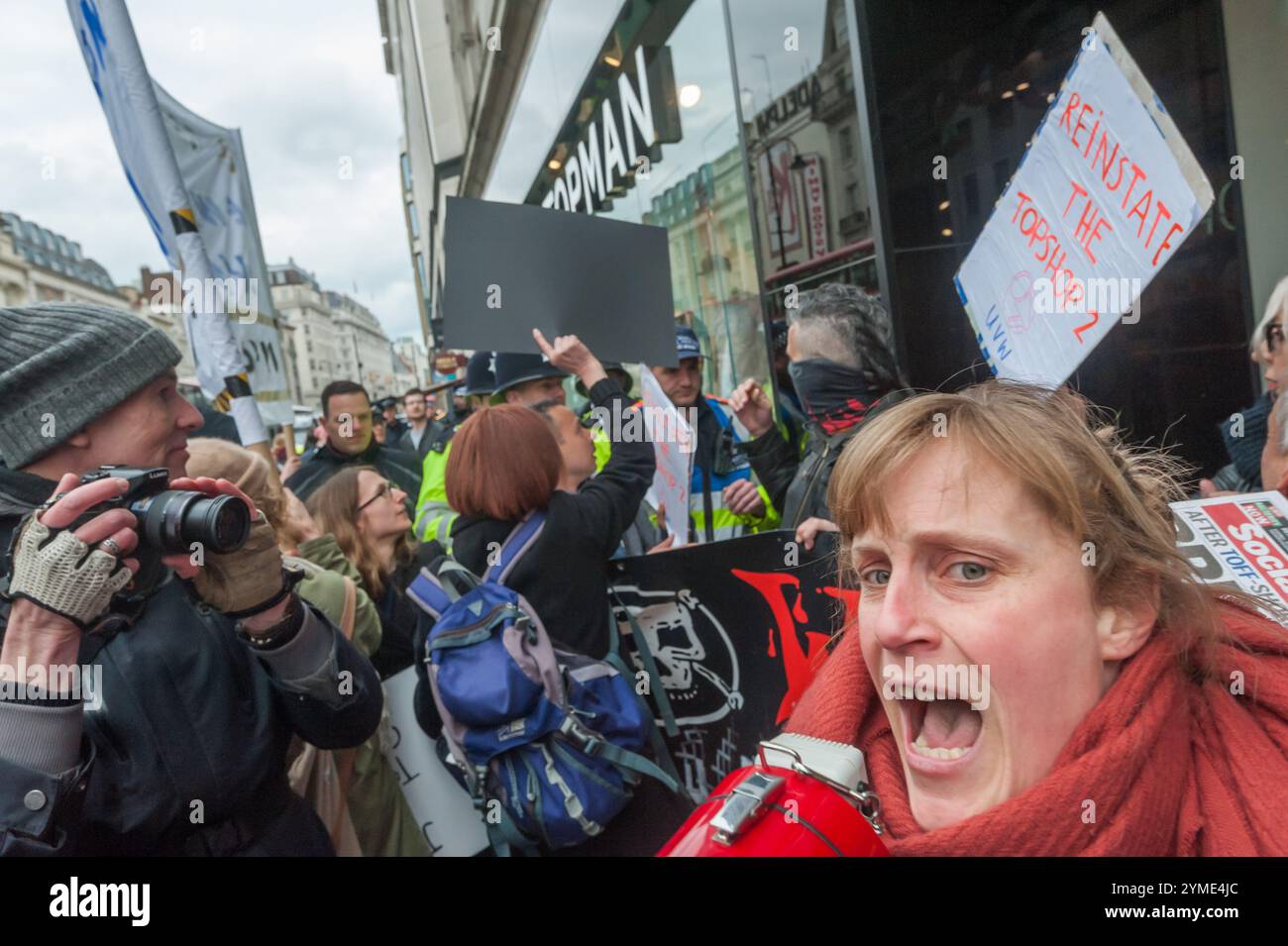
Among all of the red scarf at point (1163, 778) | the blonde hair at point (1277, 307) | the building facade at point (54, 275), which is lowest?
the red scarf at point (1163, 778)

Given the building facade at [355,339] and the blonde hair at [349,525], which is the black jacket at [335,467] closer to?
the blonde hair at [349,525]

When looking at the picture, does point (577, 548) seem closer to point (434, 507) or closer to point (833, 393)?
point (833, 393)

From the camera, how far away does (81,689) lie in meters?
1.59

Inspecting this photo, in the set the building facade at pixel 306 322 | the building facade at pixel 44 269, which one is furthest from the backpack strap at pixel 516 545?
the building facade at pixel 306 322

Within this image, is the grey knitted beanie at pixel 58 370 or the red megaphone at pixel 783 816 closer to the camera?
the red megaphone at pixel 783 816

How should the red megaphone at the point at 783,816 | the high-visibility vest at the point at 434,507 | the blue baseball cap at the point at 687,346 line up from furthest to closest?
the blue baseball cap at the point at 687,346 < the high-visibility vest at the point at 434,507 < the red megaphone at the point at 783,816

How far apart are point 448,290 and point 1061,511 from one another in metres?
2.27

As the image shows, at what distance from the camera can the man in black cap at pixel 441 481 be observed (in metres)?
4.08

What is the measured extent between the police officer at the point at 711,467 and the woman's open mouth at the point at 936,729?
2281 mm

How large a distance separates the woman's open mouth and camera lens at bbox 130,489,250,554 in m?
1.25

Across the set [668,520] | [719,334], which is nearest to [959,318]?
[668,520]

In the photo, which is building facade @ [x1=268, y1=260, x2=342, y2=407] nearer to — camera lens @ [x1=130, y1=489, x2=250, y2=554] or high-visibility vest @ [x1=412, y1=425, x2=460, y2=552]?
high-visibility vest @ [x1=412, y1=425, x2=460, y2=552]

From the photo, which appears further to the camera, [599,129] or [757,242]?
[599,129]
